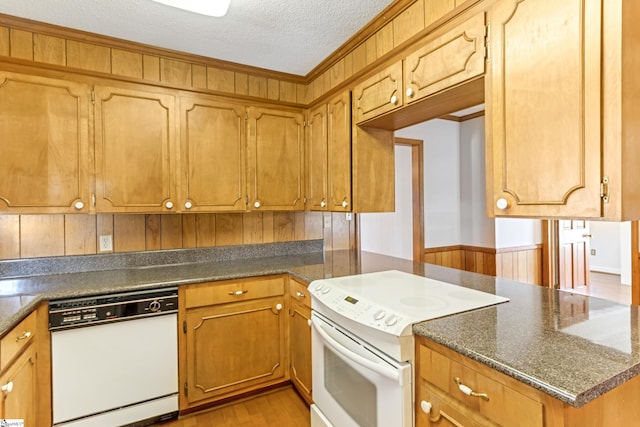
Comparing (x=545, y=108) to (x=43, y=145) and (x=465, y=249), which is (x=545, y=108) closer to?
(x=43, y=145)

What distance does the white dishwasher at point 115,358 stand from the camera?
1.71 meters

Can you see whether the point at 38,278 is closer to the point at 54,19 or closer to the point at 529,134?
the point at 54,19

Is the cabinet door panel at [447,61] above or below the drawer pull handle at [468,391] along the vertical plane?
above

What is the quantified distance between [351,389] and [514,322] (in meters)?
0.76

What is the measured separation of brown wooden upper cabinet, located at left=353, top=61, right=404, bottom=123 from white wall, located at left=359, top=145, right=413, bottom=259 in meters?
1.33

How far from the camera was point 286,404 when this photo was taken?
84.8 inches

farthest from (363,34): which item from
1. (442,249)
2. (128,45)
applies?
(442,249)

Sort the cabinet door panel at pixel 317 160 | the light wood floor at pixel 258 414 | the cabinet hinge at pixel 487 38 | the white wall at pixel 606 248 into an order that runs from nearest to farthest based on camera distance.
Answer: the cabinet hinge at pixel 487 38 < the light wood floor at pixel 258 414 < the cabinet door panel at pixel 317 160 < the white wall at pixel 606 248

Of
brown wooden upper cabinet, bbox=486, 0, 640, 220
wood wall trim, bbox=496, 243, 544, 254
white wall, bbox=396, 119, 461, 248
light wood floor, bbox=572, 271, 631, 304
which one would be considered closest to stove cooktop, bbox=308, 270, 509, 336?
brown wooden upper cabinet, bbox=486, 0, 640, 220

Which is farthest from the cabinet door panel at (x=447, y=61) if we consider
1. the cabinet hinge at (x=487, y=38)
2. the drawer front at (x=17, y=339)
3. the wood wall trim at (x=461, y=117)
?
the wood wall trim at (x=461, y=117)

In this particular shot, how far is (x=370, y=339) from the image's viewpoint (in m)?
1.34

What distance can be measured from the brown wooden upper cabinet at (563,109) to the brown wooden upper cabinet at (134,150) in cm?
193

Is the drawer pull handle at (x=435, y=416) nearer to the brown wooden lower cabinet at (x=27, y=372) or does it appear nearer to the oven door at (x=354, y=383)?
the oven door at (x=354, y=383)

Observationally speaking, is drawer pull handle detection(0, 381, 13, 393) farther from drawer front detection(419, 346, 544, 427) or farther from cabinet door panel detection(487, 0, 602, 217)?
cabinet door panel detection(487, 0, 602, 217)
